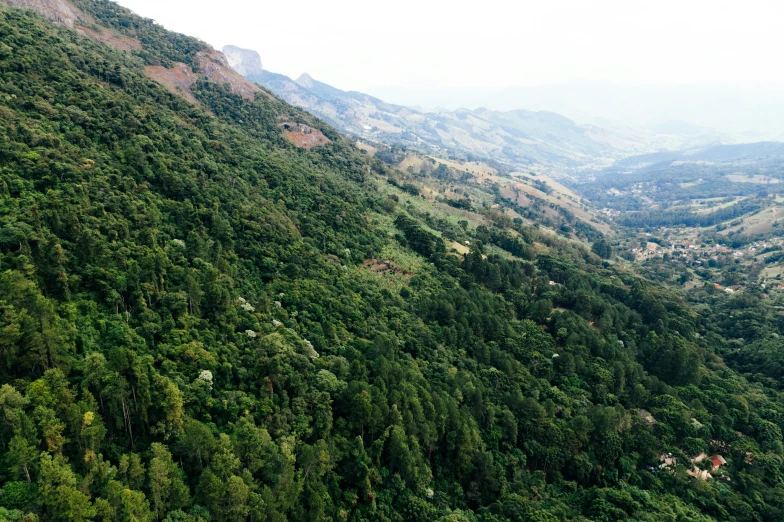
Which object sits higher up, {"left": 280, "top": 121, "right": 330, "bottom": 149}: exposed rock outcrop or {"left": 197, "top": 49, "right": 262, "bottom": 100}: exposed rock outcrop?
{"left": 197, "top": 49, "right": 262, "bottom": 100}: exposed rock outcrop

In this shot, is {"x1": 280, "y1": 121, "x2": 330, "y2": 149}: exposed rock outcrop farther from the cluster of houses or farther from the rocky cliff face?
the cluster of houses

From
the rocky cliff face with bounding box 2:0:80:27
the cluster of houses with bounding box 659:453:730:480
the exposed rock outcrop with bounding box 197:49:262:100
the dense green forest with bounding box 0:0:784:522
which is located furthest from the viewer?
the exposed rock outcrop with bounding box 197:49:262:100

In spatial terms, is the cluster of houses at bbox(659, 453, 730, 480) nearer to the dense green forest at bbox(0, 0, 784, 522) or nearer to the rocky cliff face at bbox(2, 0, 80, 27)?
the dense green forest at bbox(0, 0, 784, 522)

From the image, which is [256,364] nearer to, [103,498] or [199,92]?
[103,498]

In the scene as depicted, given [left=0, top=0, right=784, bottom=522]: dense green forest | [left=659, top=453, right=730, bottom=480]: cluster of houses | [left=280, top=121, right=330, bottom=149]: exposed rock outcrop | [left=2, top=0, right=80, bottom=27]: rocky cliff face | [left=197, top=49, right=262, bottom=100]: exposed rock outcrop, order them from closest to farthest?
[left=0, top=0, right=784, bottom=522]: dense green forest, [left=659, top=453, right=730, bottom=480]: cluster of houses, [left=2, top=0, right=80, bottom=27]: rocky cliff face, [left=280, top=121, right=330, bottom=149]: exposed rock outcrop, [left=197, top=49, right=262, bottom=100]: exposed rock outcrop

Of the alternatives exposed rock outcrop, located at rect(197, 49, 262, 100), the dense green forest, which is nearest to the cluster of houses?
the dense green forest

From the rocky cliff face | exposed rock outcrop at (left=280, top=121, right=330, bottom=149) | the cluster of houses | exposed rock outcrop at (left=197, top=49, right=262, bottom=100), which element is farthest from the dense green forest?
exposed rock outcrop at (left=197, top=49, right=262, bottom=100)

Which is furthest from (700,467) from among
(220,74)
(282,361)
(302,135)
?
(220,74)

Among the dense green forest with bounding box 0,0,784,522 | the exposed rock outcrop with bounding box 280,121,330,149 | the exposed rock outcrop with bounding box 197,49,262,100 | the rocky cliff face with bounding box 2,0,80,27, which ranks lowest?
the dense green forest with bounding box 0,0,784,522

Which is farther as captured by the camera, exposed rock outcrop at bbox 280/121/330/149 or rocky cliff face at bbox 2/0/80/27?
exposed rock outcrop at bbox 280/121/330/149

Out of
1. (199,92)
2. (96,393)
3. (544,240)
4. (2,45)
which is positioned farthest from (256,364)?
(544,240)
